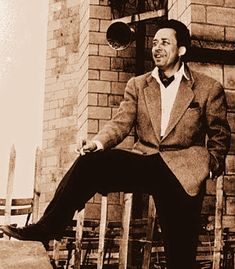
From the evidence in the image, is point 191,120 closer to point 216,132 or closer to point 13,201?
point 216,132

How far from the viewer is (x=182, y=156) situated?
376 cm

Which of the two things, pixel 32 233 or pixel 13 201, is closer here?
A: pixel 32 233

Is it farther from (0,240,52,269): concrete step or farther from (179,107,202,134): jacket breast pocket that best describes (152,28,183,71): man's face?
(0,240,52,269): concrete step

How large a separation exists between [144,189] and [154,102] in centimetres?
60

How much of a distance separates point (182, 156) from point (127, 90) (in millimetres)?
614

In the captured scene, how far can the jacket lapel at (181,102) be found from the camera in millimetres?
3812

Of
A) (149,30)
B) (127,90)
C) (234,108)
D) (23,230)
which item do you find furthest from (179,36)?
(149,30)

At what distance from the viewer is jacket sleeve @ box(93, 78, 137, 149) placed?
3721 mm

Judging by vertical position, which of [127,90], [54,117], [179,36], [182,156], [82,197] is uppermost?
[54,117]

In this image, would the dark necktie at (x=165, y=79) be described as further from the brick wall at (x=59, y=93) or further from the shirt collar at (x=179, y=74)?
the brick wall at (x=59, y=93)

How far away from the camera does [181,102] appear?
12.6ft

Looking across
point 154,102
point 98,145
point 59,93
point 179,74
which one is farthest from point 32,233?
point 59,93

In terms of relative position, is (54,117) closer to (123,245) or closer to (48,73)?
(48,73)

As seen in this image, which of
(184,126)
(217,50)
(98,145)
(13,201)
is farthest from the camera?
(13,201)
